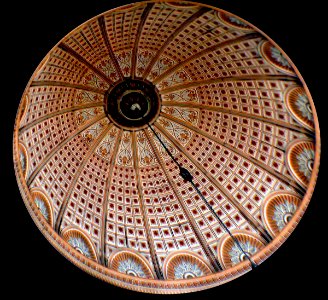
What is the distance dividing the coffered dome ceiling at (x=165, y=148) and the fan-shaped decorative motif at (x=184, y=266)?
0.04m

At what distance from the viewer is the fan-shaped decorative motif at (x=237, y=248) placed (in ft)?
36.6

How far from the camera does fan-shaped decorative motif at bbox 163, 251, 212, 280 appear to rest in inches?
451

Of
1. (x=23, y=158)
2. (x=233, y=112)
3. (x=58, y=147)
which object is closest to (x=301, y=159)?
(x=233, y=112)

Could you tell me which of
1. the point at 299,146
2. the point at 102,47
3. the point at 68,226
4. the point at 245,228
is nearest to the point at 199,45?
the point at 102,47

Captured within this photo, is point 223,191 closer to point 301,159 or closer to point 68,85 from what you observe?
point 301,159

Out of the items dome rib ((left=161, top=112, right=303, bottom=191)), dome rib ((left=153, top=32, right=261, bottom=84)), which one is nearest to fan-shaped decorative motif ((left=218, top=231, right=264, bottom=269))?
dome rib ((left=161, top=112, right=303, bottom=191))

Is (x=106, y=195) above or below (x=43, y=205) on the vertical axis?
above

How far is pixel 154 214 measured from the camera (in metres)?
13.2

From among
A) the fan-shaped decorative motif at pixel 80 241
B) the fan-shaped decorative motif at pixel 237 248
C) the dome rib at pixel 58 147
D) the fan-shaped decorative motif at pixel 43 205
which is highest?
the dome rib at pixel 58 147

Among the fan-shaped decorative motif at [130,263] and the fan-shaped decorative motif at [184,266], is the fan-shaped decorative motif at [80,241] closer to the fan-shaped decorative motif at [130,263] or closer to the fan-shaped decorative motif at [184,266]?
the fan-shaped decorative motif at [130,263]

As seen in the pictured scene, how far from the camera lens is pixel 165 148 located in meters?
11.2

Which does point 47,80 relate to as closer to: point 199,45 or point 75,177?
point 75,177

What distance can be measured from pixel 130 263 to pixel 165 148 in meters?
3.63

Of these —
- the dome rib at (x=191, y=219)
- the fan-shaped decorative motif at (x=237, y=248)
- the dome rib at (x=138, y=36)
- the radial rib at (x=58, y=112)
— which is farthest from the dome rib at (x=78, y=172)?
the fan-shaped decorative motif at (x=237, y=248)
